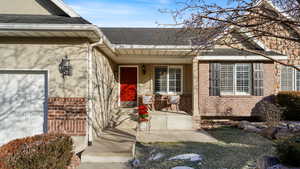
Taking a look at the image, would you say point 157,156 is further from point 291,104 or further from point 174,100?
point 291,104

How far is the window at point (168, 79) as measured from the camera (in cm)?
1056

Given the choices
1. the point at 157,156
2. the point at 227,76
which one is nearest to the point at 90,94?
the point at 157,156

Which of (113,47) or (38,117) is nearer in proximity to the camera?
(38,117)

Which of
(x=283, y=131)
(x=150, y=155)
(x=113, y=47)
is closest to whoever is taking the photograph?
(x=150, y=155)

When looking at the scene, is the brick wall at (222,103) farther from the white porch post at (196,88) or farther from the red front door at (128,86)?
the red front door at (128,86)

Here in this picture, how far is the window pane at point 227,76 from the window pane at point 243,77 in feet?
0.99

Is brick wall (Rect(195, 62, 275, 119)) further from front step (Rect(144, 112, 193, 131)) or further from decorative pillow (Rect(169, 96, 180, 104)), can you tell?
decorative pillow (Rect(169, 96, 180, 104))

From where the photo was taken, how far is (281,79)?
1034 centimetres

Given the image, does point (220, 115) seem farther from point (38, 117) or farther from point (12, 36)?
point (12, 36)

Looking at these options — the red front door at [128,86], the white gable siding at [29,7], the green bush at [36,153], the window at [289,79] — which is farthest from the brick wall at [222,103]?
the green bush at [36,153]

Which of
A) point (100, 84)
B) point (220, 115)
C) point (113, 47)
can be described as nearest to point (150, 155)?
point (100, 84)

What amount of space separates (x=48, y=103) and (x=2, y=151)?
231 centimetres

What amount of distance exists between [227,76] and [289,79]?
3948 mm

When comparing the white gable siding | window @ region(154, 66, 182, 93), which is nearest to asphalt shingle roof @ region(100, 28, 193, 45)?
window @ region(154, 66, 182, 93)
